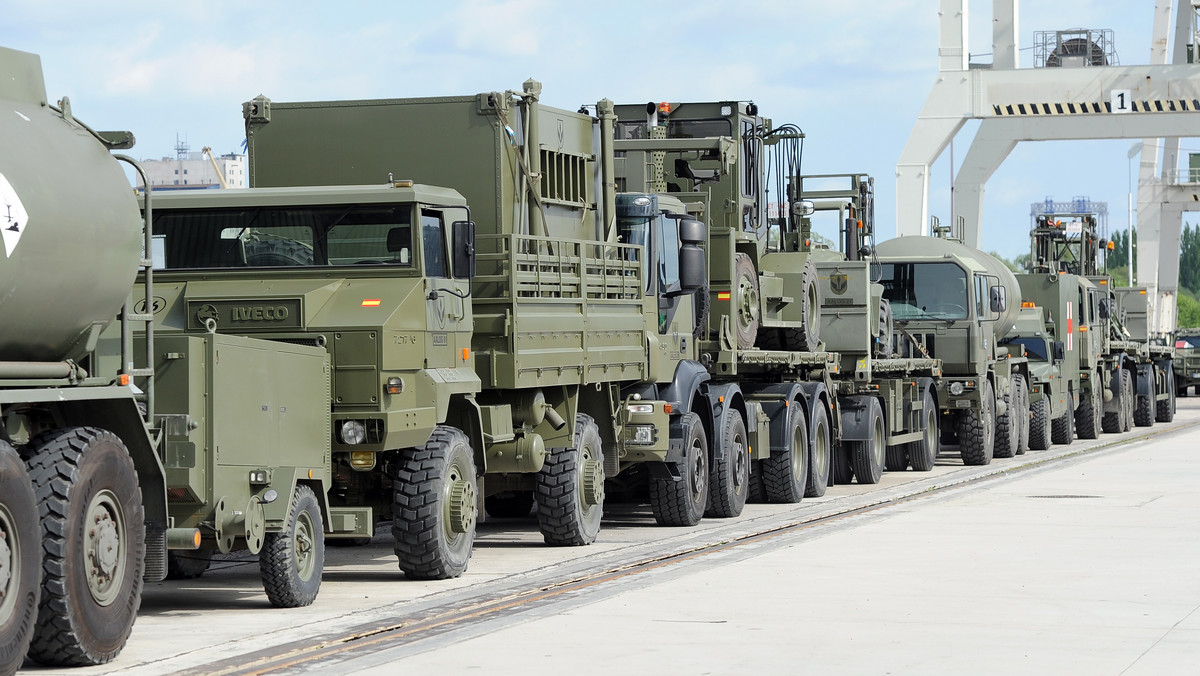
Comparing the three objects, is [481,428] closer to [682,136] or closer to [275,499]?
[275,499]

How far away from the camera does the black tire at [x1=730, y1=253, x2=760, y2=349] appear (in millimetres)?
20109

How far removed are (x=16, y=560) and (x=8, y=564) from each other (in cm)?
9

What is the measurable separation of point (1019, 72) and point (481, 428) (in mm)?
29640

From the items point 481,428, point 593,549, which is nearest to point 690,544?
point 593,549

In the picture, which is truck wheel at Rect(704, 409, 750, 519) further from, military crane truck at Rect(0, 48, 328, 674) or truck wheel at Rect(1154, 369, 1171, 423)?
truck wheel at Rect(1154, 369, 1171, 423)

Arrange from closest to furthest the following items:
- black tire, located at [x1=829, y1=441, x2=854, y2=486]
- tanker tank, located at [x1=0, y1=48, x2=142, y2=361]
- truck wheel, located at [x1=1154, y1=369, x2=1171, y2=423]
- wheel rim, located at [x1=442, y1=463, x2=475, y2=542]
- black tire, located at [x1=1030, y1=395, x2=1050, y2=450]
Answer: tanker tank, located at [x1=0, y1=48, x2=142, y2=361], wheel rim, located at [x1=442, y1=463, x2=475, y2=542], black tire, located at [x1=829, y1=441, x2=854, y2=486], black tire, located at [x1=1030, y1=395, x2=1050, y2=450], truck wheel, located at [x1=1154, y1=369, x2=1171, y2=423]

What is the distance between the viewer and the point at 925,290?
2919cm

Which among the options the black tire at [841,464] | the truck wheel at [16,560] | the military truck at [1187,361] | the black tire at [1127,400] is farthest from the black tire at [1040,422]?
the military truck at [1187,361]

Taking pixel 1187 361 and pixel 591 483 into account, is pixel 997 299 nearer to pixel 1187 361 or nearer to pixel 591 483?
pixel 591 483

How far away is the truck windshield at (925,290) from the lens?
1141 inches

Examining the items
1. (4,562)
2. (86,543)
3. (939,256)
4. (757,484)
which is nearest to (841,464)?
(757,484)

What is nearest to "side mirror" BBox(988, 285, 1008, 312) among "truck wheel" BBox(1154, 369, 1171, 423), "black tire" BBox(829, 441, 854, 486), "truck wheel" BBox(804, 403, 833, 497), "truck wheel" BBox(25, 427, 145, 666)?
"black tire" BBox(829, 441, 854, 486)

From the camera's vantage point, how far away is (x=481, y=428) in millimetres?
14414

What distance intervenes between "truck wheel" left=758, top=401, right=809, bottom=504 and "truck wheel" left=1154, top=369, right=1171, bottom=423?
82.0 ft
